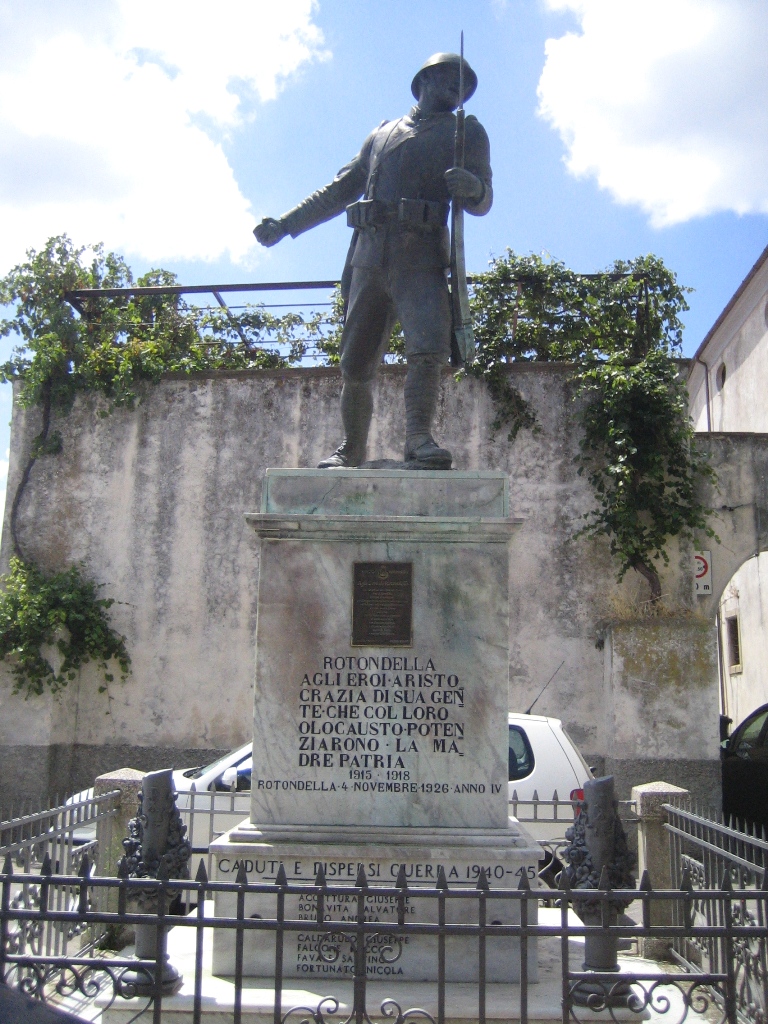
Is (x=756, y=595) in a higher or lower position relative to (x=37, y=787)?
higher

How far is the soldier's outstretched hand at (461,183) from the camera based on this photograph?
4.91 metres

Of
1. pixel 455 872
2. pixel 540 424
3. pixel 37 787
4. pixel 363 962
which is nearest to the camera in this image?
pixel 363 962

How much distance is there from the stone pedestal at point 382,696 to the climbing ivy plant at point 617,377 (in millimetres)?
7288

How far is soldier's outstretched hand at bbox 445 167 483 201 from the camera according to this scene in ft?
16.1

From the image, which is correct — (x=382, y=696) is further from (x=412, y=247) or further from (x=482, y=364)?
(x=482, y=364)

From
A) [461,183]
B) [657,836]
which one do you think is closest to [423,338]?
[461,183]

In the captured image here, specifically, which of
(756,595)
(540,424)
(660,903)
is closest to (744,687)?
(756,595)

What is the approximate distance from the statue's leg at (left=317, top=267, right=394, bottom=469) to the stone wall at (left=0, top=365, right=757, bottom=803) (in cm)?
666

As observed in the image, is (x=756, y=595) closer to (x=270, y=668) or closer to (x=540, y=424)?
(x=540, y=424)

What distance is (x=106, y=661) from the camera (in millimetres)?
12000

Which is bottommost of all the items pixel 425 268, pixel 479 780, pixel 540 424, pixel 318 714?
pixel 479 780

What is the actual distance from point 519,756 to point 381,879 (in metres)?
3.54

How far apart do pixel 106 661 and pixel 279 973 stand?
961 centimetres

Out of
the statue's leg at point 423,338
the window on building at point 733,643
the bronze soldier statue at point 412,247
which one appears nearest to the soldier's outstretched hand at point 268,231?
the bronze soldier statue at point 412,247
